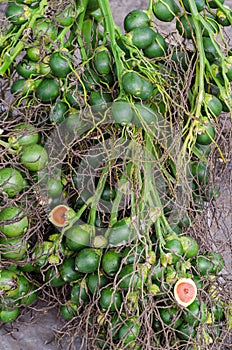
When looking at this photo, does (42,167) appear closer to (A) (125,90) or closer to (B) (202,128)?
(A) (125,90)

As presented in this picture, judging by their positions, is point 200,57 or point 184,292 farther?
point 200,57

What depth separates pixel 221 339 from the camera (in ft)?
4.50

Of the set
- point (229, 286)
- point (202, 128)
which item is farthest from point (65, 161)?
point (229, 286)

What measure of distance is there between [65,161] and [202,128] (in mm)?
306

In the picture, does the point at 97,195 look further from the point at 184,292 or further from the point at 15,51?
the point at 15,51

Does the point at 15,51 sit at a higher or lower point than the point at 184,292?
higher

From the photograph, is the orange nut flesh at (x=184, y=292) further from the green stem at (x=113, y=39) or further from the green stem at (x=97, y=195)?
the green stem at (x=113, y=39)

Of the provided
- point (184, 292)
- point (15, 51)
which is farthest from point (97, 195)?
point (15, 51)

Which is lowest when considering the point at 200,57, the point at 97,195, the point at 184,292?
the point at 184,292

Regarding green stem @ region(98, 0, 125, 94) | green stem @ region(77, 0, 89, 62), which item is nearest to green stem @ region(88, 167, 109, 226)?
green stem @ region(98, 0, 125, 94)

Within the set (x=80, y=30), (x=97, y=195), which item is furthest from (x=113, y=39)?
(x=97, y=195)

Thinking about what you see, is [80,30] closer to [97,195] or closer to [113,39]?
[113,39]

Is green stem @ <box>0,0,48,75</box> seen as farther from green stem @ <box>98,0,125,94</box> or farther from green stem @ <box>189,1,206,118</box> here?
green stem @ <box>189,1,206,118</box>

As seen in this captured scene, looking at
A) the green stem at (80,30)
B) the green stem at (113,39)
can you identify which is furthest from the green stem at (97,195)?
the green stem at (80,30)
